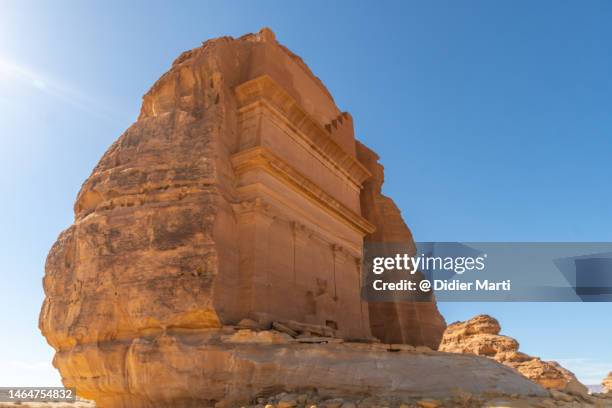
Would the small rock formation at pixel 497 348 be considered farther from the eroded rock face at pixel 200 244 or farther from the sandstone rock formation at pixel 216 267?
the sandstone rock formation at pixel 216 267

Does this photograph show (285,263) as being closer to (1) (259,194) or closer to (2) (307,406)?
(1) (259,194)

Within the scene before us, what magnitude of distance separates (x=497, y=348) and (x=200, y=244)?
2229 centimetres

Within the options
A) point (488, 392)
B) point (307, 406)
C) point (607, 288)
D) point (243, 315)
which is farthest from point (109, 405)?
point (607, 288)

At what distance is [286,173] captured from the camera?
11.9m

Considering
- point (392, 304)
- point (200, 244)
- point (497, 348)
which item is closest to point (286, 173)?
point (200, 244)

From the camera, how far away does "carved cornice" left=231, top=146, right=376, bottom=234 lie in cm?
1105

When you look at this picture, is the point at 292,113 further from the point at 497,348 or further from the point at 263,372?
the point at 497,348

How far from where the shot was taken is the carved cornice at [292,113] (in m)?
11.9

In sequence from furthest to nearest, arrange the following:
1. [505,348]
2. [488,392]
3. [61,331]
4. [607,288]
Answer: [505,348], [607,288], [61,331], [488,392]

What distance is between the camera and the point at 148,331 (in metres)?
8.86

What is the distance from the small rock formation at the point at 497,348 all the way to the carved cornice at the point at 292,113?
12.9m

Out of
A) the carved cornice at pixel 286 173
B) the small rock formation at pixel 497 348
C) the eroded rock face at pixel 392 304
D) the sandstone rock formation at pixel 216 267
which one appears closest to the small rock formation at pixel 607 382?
the small rock formation at pixel 497 348

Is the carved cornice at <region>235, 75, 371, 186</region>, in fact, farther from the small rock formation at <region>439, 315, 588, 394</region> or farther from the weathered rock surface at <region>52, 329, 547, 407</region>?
the small rock formation at <region>439, 315, 588, 394</region>

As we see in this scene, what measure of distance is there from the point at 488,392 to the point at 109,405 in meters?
6.69
